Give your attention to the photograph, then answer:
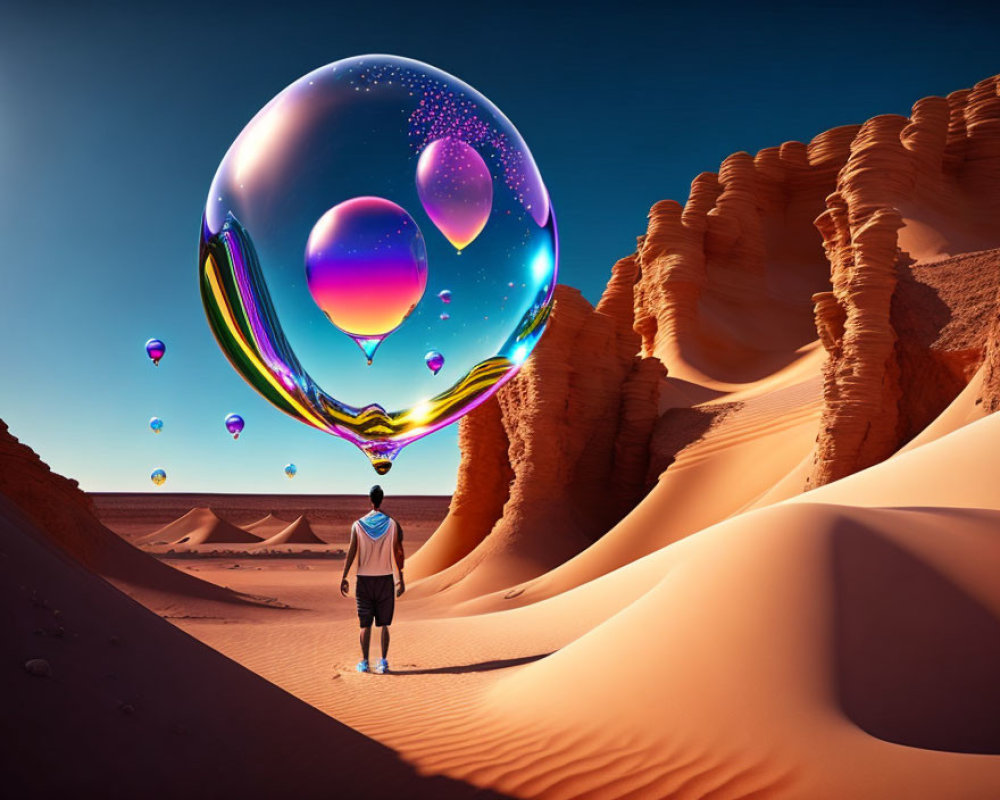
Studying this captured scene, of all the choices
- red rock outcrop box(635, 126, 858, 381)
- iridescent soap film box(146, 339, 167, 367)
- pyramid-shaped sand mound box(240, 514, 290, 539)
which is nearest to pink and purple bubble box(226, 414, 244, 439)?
iridescent soap film box(146, 339, 167, 367)

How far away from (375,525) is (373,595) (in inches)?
34.5

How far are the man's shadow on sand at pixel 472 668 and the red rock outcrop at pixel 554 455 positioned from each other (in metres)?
10.6

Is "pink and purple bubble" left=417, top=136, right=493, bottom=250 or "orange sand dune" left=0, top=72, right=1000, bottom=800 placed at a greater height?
"pink and purple bubble" left=417, top=136, right=493, bottom=250

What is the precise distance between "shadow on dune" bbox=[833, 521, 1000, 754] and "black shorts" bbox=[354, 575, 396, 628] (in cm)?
524

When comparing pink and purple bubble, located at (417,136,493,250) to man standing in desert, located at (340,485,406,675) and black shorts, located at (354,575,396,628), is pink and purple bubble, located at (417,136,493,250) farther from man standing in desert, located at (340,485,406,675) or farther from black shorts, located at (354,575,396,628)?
black shorts, located at (354,575,396,628)

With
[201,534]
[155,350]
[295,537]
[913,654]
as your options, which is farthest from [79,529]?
[201,534]

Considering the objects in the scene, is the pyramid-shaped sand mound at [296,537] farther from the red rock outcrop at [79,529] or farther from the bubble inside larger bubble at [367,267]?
the bubble inside larger bubble at [367,267]

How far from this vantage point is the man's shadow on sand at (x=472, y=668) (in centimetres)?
978

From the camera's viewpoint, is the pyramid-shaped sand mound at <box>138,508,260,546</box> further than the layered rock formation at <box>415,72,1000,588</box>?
Yes

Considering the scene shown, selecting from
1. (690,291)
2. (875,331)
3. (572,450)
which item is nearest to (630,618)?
(875,331)

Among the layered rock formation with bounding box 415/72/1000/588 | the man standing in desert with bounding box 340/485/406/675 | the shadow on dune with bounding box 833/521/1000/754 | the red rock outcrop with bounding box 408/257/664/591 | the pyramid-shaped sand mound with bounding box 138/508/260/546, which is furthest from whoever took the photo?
the pyramid-shaped sand mound with bounding box 138/508/260/546

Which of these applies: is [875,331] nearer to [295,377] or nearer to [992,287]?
[992,287]

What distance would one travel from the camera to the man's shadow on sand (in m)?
9.78

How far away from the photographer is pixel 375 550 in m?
9.19
